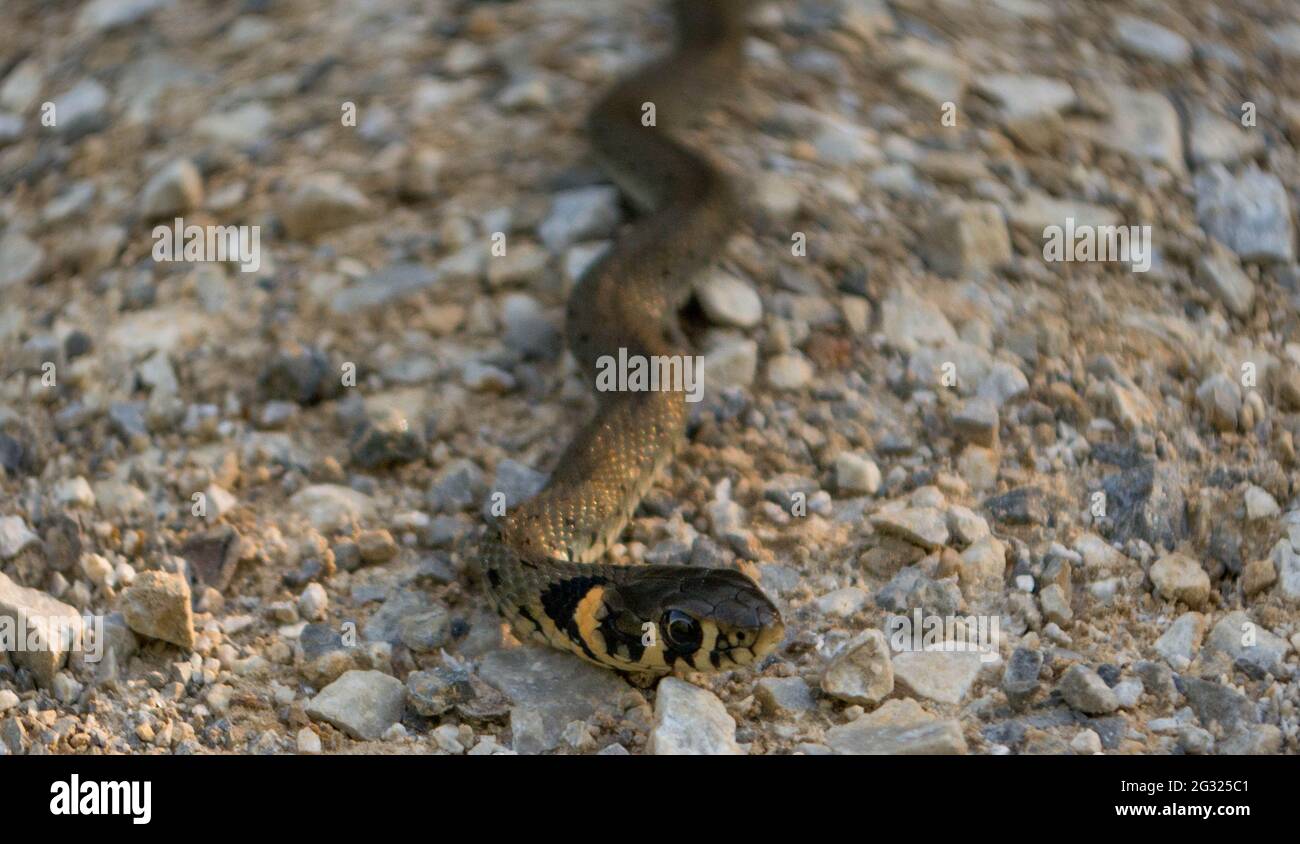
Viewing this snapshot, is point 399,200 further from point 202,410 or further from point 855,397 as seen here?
point 855,397

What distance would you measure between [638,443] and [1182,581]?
187 cm

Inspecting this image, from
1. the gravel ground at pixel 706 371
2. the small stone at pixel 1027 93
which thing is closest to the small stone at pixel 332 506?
the gravel ground at pixel 706 371

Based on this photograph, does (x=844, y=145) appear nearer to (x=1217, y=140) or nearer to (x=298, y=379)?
(x=1217, y=140)

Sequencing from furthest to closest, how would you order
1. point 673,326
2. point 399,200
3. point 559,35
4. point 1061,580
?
1. point 559,35
2. point 399,200
3. point 673,326
4. point 1061,580

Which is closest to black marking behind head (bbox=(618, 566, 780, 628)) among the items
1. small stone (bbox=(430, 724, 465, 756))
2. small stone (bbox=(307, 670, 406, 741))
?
small stone (bbox=(430, 724, 465, 756))

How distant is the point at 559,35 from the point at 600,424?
3.27 m

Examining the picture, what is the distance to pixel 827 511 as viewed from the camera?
473 centimetres

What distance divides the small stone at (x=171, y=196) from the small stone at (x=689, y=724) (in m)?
3.51

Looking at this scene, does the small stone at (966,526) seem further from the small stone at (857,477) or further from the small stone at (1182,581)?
the small stone at (1182,581)

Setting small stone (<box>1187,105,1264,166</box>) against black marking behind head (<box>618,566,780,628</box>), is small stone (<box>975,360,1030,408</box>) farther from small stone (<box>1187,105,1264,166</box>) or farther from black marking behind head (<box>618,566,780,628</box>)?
small stone (<box>1187,105,1264,166</box>)

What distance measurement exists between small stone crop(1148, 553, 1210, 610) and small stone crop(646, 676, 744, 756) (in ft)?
4.84

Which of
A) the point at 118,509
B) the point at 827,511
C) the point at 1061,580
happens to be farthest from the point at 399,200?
the point at 1061,580

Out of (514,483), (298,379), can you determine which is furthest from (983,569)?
(298,379)

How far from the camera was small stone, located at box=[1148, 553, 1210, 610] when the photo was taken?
4242mm
